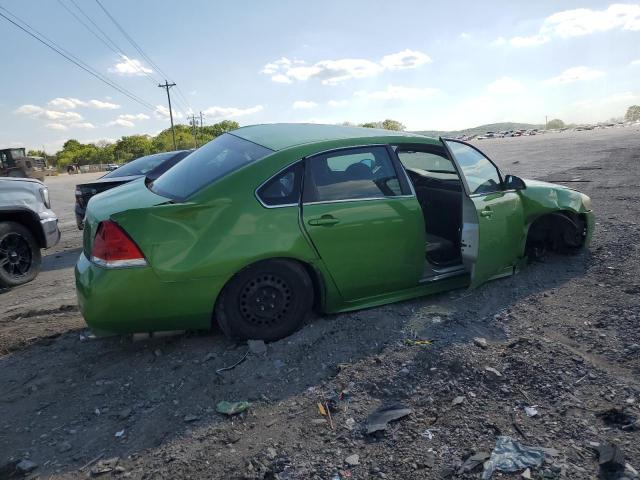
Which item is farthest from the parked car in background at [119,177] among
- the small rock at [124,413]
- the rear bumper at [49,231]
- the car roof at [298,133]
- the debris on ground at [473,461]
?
the debris on ground at [473,461]

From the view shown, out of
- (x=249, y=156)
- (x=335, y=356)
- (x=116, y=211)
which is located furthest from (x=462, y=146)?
(x=116, y=211)

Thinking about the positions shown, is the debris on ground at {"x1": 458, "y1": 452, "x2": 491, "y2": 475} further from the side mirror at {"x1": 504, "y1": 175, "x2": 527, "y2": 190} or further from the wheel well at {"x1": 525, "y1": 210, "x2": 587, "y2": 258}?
the wheel well at {"x1": 525, "y1": 210, "x2": 587, "y2": 258}

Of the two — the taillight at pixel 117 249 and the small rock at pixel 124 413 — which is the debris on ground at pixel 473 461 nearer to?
the small rock at pixel 124 413

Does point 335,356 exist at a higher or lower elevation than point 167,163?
lower

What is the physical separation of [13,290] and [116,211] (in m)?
3.42

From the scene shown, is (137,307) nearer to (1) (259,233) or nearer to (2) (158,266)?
(2) (158,266)

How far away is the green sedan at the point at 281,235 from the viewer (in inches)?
131

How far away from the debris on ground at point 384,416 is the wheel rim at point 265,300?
1146mm

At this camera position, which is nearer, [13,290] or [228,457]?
[228,457]

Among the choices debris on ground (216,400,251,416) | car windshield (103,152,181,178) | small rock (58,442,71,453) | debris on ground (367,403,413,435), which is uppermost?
car windshield (103,152,181,178)

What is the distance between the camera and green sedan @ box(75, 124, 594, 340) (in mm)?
3320

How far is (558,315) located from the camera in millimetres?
4086

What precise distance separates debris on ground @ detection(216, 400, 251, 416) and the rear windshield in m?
1.49

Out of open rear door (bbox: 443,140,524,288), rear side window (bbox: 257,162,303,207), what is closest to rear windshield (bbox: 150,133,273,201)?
rear side window (bbox: 257,162,303,207)
